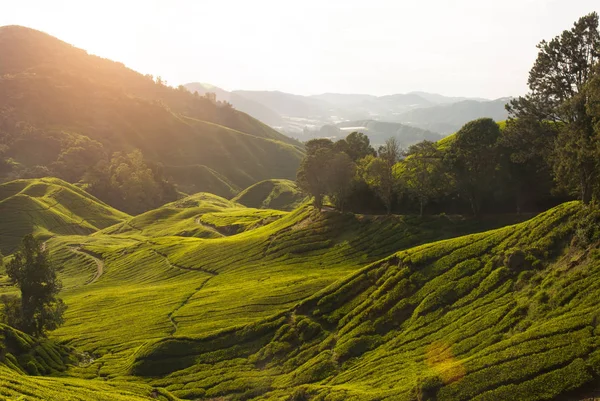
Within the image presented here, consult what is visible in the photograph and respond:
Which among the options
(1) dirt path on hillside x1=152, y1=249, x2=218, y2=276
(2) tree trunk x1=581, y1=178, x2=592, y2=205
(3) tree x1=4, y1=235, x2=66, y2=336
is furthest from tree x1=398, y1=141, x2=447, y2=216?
(3) tree x1=4, y1=235, x2=66, y2=336

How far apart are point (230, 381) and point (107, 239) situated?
14128 centimetres

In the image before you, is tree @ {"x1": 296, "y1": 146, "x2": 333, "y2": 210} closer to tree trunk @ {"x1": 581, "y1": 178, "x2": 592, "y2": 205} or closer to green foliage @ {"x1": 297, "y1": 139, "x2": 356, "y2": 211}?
green foliage @ {"x1": 297, "y1": 139, "x2": 356, "y2": 211}

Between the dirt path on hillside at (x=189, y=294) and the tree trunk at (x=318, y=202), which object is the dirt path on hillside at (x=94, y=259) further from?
the tree trunk at (x=318, y=202)

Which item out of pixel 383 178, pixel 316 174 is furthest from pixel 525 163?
pixel 316 174

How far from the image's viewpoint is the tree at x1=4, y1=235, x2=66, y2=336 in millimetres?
67188

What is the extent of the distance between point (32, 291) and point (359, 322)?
57.5m

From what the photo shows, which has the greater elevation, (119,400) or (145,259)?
(119,400)

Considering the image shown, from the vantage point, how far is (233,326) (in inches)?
2250

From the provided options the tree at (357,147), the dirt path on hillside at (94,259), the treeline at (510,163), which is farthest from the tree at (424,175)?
the dirt path on hillside at (94,259)

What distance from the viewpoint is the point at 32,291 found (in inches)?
2717

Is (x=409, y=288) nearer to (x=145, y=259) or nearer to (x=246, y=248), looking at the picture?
(x=246, y=248)

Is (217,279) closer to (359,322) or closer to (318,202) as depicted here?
(318,202)

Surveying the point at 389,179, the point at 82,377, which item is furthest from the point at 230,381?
the point at 389,179

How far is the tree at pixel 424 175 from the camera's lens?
80750 millimetres
